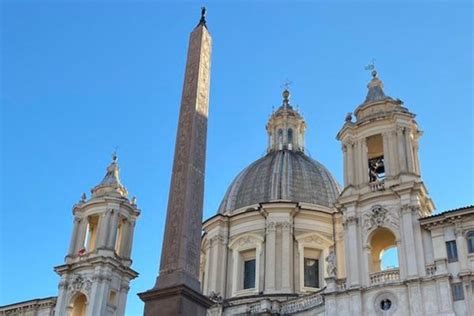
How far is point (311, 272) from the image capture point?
37844 millimetres

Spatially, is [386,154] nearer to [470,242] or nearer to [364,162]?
[364,162]

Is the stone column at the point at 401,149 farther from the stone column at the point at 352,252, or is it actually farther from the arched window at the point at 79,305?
the arched window at the point at 79,305

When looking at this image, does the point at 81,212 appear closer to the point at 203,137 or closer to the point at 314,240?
the point at 314,240

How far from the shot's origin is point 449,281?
26219 millimetres

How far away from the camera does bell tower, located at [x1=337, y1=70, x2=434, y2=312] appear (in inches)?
1115

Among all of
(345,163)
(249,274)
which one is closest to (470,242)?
(345,163)

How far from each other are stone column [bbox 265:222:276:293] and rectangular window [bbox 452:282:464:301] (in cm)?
1186

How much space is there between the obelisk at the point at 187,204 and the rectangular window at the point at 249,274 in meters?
23.5

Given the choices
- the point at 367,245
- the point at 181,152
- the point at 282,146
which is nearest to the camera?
the point at 181,152

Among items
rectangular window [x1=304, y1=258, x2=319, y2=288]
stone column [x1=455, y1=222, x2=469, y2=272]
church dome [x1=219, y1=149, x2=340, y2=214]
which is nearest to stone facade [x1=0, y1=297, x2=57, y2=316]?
church dome [x1=219, y1=149, x2=340, y2=214]

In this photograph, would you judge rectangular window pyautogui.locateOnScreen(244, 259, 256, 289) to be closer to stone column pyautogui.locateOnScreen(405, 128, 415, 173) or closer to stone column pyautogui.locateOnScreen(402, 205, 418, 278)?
stone column pyautogui.locateOnScreen(402, 205, 418, 278)

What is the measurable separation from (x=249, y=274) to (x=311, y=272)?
3.60 meters

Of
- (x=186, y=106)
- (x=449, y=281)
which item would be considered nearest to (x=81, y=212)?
(x=449, y=281)

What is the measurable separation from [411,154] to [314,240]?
964 centimetres
